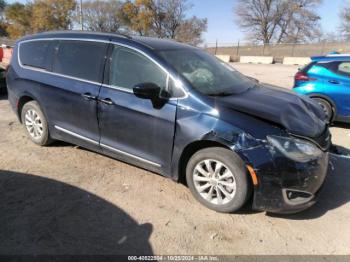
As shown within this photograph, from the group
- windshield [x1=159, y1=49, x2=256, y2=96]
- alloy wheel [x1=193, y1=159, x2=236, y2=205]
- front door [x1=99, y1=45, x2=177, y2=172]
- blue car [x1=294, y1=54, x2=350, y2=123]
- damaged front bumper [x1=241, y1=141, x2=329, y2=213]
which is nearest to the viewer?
damaged front bumper [x1=241, y1=141, x2=329, y2=213]

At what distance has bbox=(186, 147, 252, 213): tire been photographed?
3377mm

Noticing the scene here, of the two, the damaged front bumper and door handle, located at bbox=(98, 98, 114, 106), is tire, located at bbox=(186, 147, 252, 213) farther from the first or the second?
door handle, located at bbox=(98, 98, 114, 106)

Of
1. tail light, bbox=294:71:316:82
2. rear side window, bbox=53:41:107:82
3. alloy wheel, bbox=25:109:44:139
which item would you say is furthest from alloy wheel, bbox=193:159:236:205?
tail light, bbox=294:71:316:82

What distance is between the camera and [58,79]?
182 inches

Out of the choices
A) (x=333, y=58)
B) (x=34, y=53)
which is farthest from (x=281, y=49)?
(x=34, y=53)

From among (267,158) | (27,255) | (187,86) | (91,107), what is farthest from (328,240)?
(91,107)

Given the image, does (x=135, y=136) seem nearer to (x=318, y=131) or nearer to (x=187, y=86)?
(x=187, y=86)

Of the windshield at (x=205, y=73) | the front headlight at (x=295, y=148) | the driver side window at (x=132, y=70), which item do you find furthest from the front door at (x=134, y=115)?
the front headlight at (x=295, y=148)

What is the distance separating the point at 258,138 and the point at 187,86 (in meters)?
0.98

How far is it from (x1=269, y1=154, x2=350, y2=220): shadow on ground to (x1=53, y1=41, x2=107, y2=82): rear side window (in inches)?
114

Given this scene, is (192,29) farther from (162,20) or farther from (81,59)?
(81,59)

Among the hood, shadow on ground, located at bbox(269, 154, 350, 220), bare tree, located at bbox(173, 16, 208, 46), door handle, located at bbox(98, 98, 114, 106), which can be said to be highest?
bare tree, located at bbox(173, 16, 208, 46)

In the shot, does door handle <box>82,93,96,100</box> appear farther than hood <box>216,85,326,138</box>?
Yes

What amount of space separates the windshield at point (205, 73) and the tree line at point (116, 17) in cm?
4966
